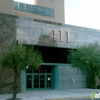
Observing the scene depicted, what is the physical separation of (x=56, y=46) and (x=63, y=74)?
5.33 metres

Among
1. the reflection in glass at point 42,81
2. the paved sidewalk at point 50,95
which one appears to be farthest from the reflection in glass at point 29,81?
the paved sidewalk at point 50,95

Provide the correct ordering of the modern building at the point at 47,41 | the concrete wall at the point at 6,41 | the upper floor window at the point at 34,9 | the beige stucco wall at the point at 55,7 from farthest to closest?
1. the beige stucco wall at the point at 55,7
2. the upper floor window at the point at 34,9
3. the modern building at the point at 47,41
4. the concrete wall at the point at 6,41

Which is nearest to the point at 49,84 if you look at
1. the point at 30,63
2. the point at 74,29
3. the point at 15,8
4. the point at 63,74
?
the point at 63,74

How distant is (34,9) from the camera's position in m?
50.5

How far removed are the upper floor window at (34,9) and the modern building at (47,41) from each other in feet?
28.8

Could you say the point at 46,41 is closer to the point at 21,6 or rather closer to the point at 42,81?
the point at 42,81

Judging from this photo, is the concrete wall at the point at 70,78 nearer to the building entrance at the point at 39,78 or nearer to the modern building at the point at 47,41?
the modern building at the point at 47,41

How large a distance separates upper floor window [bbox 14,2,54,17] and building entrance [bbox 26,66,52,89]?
793 inches

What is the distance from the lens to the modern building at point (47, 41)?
27.2m

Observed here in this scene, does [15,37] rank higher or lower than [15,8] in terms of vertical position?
lower

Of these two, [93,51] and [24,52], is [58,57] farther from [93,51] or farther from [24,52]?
[24,52]

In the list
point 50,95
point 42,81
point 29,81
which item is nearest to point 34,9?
point 42,81

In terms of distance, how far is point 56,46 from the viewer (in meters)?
31.1

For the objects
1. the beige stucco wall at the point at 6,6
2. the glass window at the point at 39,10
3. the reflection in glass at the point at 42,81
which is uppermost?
the glass window at the point at 39,10
